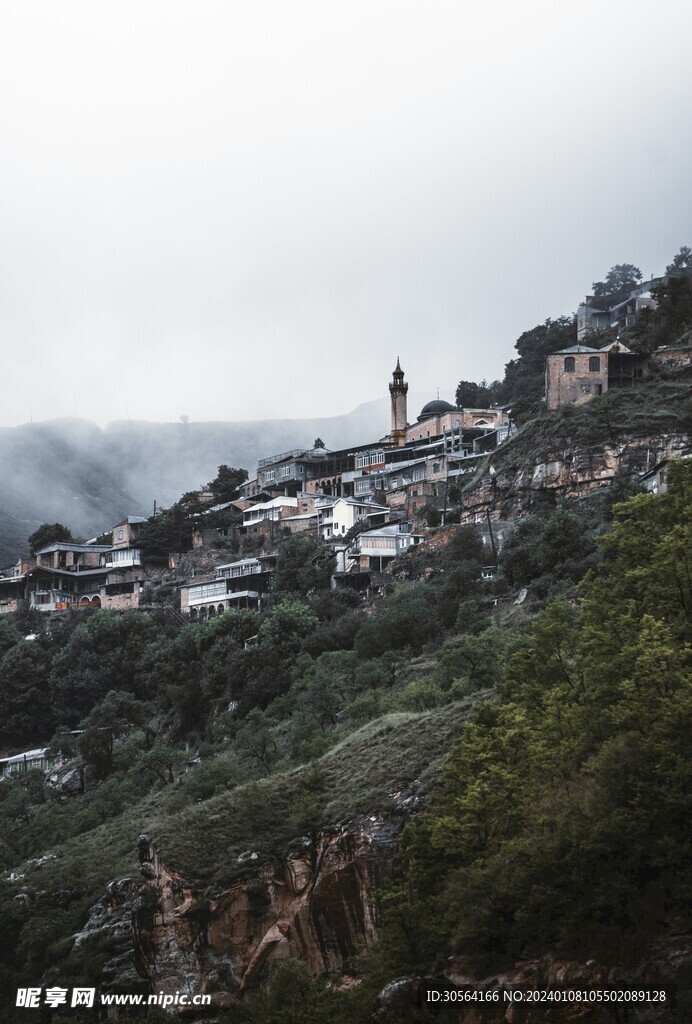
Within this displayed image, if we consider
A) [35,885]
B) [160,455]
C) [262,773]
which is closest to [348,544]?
[262,773]

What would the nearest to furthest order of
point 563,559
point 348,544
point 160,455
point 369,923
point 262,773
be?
point 369,923 → point 262,773 → point 563,559 → point 348,544 → point 160,455

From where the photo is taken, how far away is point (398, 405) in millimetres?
100312

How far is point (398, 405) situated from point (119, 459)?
87648 mm

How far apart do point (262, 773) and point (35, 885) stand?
957 cm

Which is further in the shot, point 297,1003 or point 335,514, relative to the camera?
point 335,514

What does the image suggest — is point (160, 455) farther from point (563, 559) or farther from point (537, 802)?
point (537, 802)

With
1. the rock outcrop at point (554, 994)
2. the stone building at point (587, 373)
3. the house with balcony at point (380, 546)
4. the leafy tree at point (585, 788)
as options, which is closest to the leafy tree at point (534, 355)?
the stone building at point (587, 373)

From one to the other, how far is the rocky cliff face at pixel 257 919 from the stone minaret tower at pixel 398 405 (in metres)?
61.8

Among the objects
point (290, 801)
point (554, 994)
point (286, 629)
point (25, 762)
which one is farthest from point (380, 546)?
point (554, 994)

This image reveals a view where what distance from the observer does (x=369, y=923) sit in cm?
3525

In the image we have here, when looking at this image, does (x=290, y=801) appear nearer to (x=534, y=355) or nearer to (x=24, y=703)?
(x=24, y=703)

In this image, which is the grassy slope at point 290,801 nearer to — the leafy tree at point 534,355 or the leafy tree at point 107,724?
the leafy tree at point 107,724

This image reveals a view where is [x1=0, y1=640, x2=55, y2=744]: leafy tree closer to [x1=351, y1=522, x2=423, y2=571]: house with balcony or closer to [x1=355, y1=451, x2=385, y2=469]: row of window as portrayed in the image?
[x1=351, y1=522, x2=423, y2=571]: house with balcony

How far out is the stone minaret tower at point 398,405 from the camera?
322 feet
